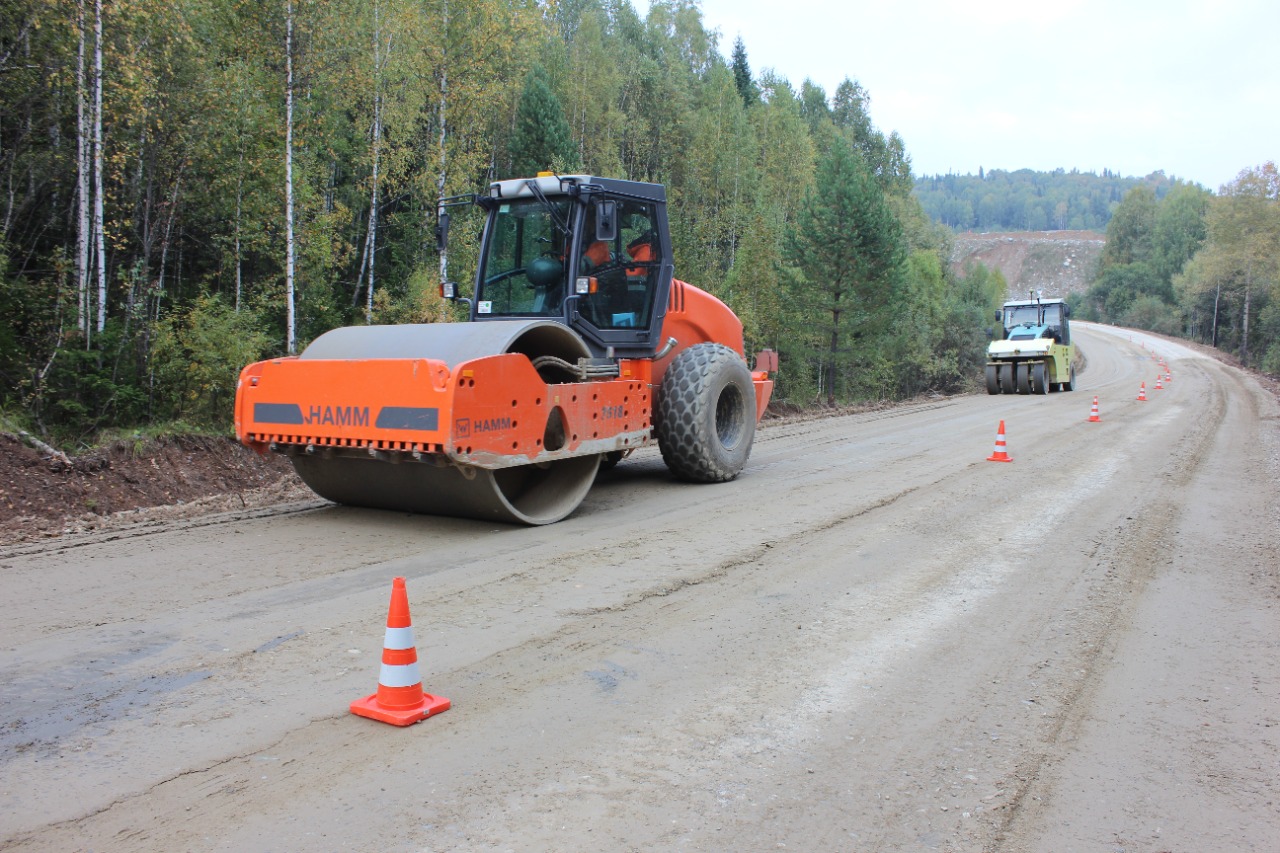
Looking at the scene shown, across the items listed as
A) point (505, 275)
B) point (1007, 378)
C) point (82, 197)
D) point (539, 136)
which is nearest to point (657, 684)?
point (505, 275)

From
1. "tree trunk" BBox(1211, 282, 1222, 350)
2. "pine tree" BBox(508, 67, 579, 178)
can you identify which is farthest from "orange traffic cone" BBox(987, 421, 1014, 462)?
"tree trunk" BBox(1211, 282, 1222, 350)

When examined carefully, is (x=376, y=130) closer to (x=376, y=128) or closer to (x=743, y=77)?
(x=376, y=128)

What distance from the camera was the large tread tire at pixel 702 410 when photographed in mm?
8594

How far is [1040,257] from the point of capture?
537 ft

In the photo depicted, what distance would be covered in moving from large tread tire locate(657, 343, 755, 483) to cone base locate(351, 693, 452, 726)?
5295mm

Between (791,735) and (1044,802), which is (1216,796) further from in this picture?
(791,735)

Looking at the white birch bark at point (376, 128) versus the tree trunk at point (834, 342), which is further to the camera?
the tree trunk at point (834, 342)

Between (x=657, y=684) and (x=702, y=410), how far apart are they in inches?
192

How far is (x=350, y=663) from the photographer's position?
13.3 ft

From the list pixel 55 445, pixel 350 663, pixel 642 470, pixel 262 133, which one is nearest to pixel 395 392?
pixel 350 663

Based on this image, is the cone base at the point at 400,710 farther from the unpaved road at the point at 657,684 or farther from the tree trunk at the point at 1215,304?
the tree trunk at the point at 1215,304

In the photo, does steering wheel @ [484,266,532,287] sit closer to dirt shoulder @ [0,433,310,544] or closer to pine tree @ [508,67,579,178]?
dirt shoulder @ [0,433,310,544]

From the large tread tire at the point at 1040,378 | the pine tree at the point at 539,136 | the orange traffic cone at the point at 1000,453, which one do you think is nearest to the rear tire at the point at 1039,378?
the large tread tire at the point at 1040,378

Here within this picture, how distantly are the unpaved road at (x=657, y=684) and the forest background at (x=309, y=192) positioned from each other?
7410 millimetres
